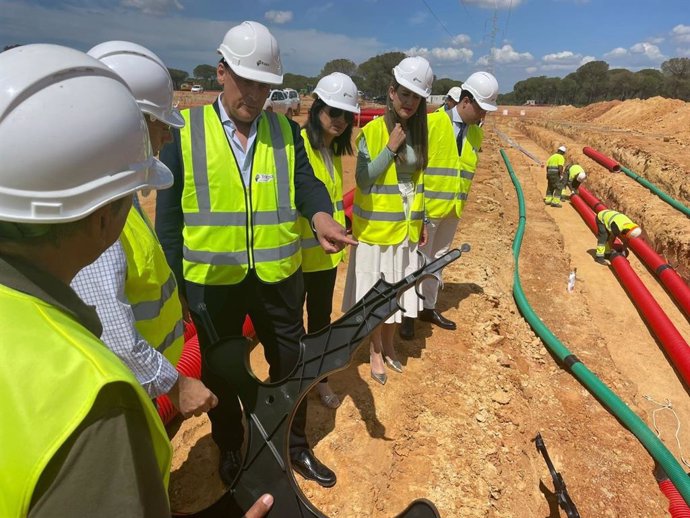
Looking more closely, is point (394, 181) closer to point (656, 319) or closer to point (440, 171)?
point (440, 171)

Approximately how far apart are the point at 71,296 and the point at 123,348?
1.90 feet

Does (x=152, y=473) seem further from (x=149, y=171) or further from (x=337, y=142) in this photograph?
(x=337, y=142)

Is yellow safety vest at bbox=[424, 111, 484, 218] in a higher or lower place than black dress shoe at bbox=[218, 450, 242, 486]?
higher

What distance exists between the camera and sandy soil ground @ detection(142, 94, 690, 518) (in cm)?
284

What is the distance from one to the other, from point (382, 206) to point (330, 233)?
1280mm

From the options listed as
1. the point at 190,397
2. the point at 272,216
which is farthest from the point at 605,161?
the point at 190,397

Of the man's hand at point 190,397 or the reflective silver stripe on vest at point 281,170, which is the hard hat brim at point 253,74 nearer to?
the reflective silver stripe on vest at point 281,170

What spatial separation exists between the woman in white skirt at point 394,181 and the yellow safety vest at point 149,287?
5.59 feet

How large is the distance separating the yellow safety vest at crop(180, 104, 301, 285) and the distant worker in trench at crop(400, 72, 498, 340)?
2122 mm

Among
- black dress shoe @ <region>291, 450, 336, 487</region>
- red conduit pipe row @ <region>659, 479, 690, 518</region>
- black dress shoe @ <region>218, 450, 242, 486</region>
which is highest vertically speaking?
black dress shoe @ <region>218, 450, 242, 486</region>

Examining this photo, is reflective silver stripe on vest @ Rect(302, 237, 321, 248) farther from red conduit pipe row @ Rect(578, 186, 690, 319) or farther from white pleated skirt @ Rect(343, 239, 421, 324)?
red conduit pipe row @ Rect(578, 186, 690, 319)

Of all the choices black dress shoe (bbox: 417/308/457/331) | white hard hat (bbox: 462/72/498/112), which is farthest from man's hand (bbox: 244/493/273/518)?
white hard hat (bbox: 462/72/498/112)

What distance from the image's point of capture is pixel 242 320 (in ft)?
7.88

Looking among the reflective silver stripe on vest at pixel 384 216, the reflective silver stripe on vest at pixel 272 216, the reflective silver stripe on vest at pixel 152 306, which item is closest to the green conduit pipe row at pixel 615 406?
the reflective silver stripe on vest at pixel 384 216
